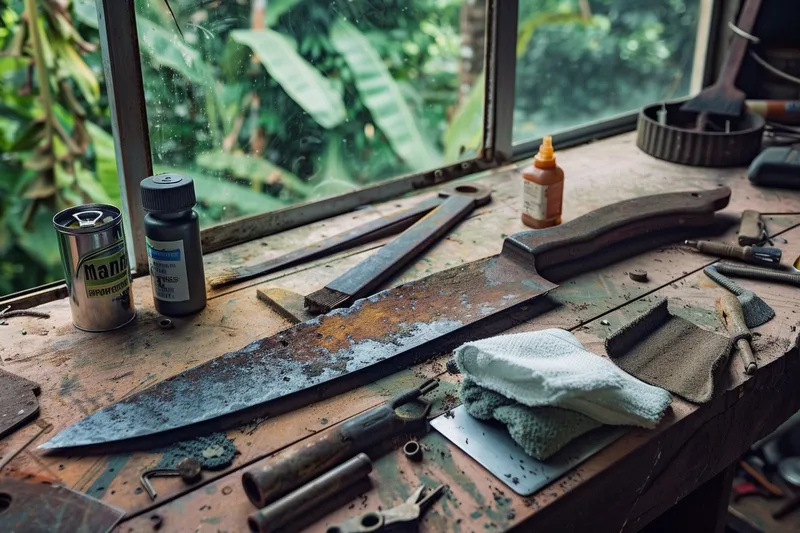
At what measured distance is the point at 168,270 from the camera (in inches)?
44.3

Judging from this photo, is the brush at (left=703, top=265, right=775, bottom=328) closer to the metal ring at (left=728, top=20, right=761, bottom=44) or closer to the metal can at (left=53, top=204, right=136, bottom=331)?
the metal can at (left=53, top=204, right=136, bottom=331)

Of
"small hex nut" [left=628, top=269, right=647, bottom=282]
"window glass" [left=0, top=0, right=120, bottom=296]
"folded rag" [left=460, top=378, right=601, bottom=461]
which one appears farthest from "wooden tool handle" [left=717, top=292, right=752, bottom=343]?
"window glass" [left=0, top=0, right=120, bottom=296]

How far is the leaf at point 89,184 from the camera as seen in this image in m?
2.49

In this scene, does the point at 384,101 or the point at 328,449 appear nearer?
the point at 328,449

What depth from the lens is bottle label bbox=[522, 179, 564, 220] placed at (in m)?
1.43

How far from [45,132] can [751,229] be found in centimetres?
197

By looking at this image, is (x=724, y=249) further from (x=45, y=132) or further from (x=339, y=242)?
(x=45, y=132)

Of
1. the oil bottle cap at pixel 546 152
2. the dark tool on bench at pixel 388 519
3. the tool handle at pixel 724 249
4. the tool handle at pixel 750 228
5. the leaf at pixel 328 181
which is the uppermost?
the oil bottle cap at pixel 546 152

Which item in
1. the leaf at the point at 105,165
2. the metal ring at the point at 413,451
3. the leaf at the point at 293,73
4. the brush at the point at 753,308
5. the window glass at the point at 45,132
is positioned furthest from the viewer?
the leaf at the point at 105,165

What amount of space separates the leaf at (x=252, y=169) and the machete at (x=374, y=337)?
1.68ft

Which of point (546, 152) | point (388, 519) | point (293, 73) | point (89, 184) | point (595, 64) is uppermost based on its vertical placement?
point (293, 73)

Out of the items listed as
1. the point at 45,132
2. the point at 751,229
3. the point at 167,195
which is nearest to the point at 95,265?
the point at 167,195

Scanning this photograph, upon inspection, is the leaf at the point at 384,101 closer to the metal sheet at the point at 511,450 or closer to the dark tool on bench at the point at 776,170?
the dark tool on bench at the point at 776,170

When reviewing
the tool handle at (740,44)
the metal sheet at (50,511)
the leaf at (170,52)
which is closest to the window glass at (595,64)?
the tool handle at (740,44)
